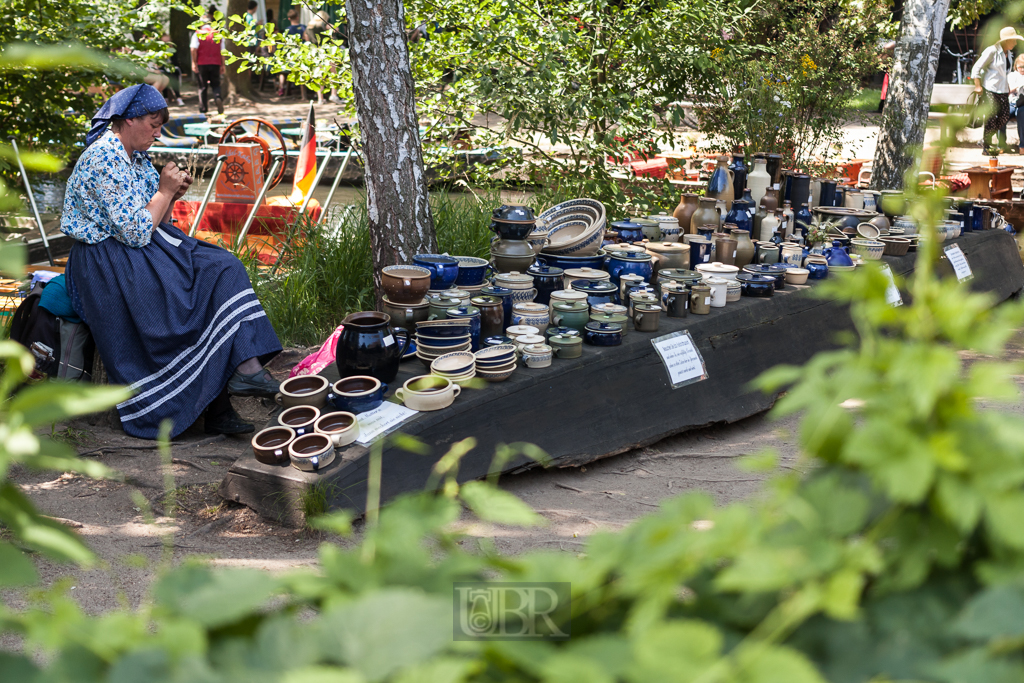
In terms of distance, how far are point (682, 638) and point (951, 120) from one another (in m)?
0.62

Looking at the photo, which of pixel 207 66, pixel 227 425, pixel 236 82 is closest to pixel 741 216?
pixel 227 425

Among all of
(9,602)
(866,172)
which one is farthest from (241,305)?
(866,172)

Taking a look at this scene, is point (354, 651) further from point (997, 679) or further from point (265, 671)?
point (997, 679)

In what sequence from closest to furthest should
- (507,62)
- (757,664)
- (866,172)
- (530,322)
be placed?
1. (757,664)
2. (530,322)
3. (507,62)
4. (866,172)

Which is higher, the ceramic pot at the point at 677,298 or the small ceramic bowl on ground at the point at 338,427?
the ceramic pot at the point at 677,298

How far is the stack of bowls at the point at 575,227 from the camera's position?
4219 millimetres

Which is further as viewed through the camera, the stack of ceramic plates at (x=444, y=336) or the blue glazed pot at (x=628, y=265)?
the blue glazed pot at (x=628, y=265)

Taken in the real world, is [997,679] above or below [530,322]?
above

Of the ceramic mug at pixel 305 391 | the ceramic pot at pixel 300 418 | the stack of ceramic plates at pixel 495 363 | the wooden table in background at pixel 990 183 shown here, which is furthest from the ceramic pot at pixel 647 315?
the wooden table in background at pixel 990 183

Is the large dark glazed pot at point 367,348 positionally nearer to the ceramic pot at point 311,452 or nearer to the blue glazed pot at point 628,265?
the ceramic pot at point 311,452

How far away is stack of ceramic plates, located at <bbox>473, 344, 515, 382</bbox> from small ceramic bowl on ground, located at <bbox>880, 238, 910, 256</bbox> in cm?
295

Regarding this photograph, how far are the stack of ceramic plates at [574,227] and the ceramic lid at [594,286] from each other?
334mm

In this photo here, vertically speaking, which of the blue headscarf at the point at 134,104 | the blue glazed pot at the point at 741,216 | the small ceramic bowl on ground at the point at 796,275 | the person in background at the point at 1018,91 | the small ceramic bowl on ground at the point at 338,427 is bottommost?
the small ceramic bowl on ground at the point at 338,427

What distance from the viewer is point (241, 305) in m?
3.71
